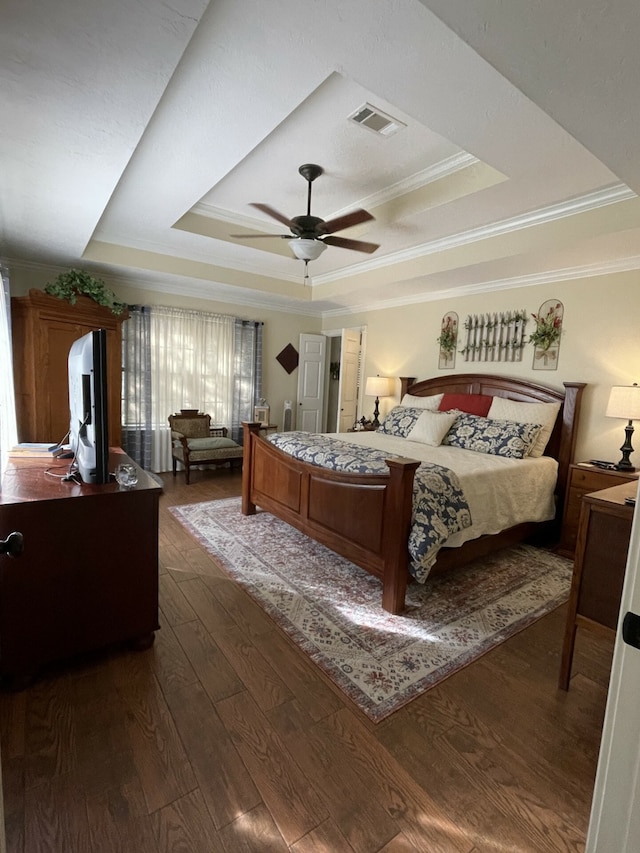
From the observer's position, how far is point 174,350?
544 cm

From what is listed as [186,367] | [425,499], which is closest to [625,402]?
[425,499]

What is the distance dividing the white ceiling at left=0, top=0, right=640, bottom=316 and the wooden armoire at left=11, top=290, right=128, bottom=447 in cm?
54

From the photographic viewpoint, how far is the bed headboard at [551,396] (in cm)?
361

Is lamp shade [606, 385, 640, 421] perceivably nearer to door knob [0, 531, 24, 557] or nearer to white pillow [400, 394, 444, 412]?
white pillow [400, 394, 444, 412]

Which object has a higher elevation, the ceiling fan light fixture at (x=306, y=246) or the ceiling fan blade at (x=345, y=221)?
the ceiling fan blade at (x=345, y=221)

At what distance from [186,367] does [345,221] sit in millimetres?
3383

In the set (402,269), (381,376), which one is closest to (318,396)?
(381,376)

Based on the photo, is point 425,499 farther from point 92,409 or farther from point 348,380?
point 348,380

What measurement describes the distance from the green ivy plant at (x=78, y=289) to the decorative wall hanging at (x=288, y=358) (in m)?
2.65

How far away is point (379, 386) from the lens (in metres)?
5.28

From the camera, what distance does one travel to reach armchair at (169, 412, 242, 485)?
16.4ft

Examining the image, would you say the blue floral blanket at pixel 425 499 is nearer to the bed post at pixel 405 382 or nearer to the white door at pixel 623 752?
the white door at pixel 623 752

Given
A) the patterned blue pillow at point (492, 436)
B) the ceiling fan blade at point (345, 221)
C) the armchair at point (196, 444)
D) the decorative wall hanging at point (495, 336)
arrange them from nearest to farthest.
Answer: the ceiling fan blade at point (345, 221) → the patterned blue pillow at point (492, 436) → the decorative wall hanging at point (495, 336) → the armchair at point (196, 444)

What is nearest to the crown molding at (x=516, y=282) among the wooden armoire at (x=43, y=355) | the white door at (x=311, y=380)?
the white door at (x=311, y=380)
